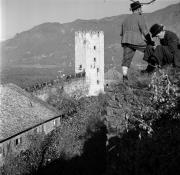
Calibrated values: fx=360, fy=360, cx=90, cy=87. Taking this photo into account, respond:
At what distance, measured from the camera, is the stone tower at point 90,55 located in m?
53.8

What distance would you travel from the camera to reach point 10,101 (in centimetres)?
3241

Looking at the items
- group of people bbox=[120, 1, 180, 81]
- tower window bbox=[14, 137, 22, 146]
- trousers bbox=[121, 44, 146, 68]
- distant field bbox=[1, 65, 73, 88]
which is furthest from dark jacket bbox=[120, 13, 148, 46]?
distant field bbox=[1, 65, 73, 88]

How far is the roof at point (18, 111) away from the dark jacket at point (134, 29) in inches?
706

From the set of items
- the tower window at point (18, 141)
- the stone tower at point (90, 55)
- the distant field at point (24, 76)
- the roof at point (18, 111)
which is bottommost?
the distant field at point (24, 76)

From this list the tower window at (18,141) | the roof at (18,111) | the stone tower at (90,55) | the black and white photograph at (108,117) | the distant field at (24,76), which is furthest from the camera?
the distant field at (24,76)

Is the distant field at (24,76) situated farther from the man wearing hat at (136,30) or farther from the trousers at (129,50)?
the man wearing hat at (136,30)

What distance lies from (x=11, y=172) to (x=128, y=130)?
53.9 feet

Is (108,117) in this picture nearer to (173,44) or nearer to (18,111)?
(173,44)

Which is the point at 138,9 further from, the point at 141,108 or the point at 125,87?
the point at 141,108

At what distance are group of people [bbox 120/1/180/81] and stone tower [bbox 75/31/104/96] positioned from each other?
4344 centimetres

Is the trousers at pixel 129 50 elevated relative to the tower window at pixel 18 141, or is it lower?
elevated

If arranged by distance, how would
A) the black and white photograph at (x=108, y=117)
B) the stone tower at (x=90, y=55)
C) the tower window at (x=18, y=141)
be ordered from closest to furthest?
1. the black and white photograph at (x=108, y=117)
2. the tower window at (x=18, y=141)
3. the stone tower at (x=90, y=55)

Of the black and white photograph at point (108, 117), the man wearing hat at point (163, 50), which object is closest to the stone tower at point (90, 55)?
the black and white photograph at point (108, 117)

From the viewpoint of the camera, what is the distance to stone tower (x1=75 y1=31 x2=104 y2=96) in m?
53.8
